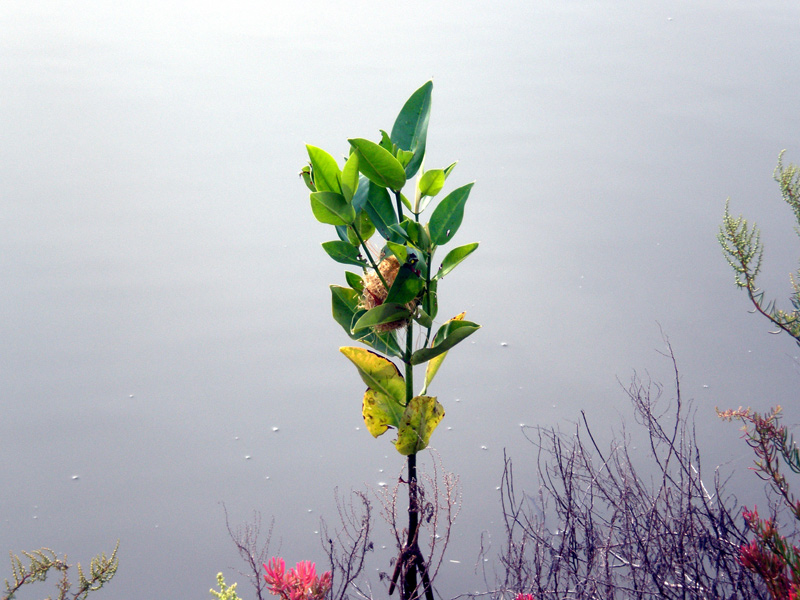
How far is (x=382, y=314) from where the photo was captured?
0.79 meters

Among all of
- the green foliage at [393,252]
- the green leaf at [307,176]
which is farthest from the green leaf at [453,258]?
the green leaf at [307,176]

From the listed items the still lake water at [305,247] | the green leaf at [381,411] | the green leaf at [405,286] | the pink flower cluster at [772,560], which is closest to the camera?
the pink flower cluster at [772,560]

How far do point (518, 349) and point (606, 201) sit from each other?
0.51 m

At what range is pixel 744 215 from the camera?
161cm

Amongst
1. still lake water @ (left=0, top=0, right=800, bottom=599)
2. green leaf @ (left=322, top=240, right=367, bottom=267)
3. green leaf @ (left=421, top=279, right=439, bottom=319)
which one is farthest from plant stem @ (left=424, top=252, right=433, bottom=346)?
still lake water @ (left=0, top=0, right=800, bottom=599)

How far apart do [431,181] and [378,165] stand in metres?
0.10

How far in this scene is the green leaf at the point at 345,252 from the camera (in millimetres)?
843

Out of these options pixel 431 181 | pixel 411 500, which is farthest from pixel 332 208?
pixel 411 500

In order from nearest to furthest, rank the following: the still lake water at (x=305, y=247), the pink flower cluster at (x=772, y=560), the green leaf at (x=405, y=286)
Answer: the pink flower cluster at (x=772, y=560)
the green leaf at (x=405, y=286)
the still lake water at (x=305, y=247)

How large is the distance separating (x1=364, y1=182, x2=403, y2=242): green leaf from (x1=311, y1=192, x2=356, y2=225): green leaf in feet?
0.22

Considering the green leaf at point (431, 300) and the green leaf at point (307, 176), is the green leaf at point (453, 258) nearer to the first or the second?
the green leaf at point (431, 300)

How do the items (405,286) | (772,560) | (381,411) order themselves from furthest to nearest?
(381,411) → (405,286) → (772,560)

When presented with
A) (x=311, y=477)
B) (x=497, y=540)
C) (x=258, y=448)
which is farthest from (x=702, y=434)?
(x=258, y=448)

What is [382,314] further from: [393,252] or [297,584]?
[297,584]
